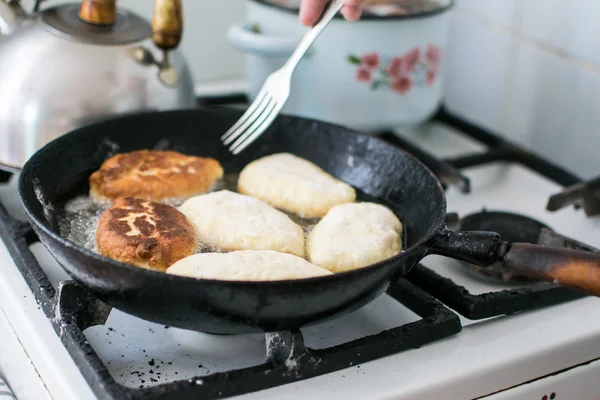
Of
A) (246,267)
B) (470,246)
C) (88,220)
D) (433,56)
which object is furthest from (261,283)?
(433,56)

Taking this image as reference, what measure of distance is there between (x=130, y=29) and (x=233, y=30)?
17 cm

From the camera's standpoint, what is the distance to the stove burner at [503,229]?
0.91 m

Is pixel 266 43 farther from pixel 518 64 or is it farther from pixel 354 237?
pixel 518 64

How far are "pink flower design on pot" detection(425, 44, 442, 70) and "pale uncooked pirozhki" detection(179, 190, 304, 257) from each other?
0.42m

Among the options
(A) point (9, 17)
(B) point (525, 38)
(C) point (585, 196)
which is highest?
(A) point (9, 17)

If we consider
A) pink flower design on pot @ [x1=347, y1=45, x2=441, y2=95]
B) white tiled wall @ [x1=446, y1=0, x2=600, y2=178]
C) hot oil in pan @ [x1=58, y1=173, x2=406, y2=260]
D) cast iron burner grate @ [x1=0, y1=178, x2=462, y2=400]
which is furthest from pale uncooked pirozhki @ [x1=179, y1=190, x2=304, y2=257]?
white tiled wall @ [x1=446, y1=0, x2=600, y2=178]

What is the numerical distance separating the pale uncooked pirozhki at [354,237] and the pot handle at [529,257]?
0.32 feet

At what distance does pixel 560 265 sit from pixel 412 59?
57 cm

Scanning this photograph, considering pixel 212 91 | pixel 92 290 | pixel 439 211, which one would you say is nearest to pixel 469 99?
pixel 212 91

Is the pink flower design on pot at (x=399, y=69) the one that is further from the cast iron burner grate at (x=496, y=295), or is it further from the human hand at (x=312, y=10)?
the cast iron burner grate at (x=496, y=295)

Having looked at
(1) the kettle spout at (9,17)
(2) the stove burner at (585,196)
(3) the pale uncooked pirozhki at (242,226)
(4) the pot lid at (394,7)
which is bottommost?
(2) the stove burner at (585,196)

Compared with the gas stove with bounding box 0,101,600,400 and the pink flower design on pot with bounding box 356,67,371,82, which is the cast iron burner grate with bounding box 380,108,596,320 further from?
the pink flower design on pot with bounding box 356,67,371,82

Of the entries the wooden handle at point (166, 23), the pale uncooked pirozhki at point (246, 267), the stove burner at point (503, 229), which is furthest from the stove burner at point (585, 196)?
the wooden handle at point (166, 23)

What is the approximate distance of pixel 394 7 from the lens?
3.86 ft
